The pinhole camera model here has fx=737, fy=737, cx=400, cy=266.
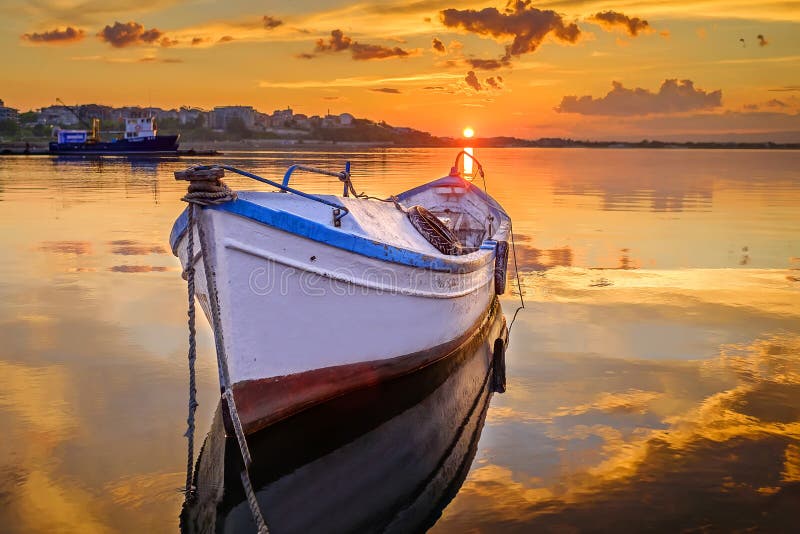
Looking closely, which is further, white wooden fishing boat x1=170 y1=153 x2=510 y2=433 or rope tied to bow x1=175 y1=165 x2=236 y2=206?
white wooden fishing boat x1=170 y1=153 x2=510 y2=433

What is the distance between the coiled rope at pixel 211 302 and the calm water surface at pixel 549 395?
0.47 metres

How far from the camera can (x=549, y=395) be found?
27.6ft

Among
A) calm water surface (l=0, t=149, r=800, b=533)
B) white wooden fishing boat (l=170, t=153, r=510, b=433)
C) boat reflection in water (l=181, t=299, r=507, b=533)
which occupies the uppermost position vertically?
white wooden fishing boat (l=170, t=153, r=510, b=433)

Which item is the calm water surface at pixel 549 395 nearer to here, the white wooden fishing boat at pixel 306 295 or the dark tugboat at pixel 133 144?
the white wooden fishing boat at pixel 306 295

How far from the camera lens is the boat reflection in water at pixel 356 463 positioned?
5871 millimetres

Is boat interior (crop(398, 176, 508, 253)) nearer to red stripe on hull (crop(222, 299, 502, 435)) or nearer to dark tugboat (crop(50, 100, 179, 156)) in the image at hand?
red stripe on hull (crop(222, 299, 502, 435))

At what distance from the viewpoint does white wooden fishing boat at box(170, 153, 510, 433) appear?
6.35 meters

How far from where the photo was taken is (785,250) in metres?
18.8

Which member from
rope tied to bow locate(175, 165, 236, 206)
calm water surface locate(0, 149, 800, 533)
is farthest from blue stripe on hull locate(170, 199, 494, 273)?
calm water surface locate(0, 149, 800, 533)

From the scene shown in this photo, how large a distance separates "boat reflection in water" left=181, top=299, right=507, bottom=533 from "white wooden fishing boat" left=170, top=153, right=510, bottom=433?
30 cm

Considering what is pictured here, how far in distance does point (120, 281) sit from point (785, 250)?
1588 centimetres

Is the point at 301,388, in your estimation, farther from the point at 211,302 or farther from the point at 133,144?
the point at 133,144

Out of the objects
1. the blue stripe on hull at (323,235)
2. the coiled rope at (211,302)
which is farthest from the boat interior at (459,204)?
the coiled rope at (211,302)

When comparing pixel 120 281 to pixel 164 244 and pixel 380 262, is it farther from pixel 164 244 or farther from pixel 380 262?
pixel 380 262
